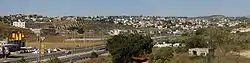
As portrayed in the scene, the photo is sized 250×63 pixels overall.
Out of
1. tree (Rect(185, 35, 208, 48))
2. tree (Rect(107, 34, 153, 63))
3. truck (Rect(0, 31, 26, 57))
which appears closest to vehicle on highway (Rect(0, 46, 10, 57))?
truck (Rect(0, 31, 26, 57))

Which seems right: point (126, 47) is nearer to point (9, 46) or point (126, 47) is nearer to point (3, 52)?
point (3, 52)

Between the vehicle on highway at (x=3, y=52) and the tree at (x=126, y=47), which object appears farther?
the vehicle on highway at (x=3, y=52)

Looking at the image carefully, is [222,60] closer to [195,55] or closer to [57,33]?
[195,55]

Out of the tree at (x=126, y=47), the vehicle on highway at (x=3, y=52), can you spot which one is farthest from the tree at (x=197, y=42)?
the vehicle on highway at (x=3, y=52)

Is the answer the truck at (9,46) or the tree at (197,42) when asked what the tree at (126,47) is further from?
the truck at (9,46)

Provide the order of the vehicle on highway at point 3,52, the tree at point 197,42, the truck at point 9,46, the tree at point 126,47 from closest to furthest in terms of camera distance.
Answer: the tree at point 126,47 < the tree at point 197,42 < the vehicle on highway at point 3,52 < the truck at point 9,46

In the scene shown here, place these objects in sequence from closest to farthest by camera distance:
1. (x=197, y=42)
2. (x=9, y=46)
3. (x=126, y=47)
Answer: (x=126, y=47) → (x=197, y=42) → (x=9, y=46)

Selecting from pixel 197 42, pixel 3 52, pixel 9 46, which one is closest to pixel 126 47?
pixel 197 42

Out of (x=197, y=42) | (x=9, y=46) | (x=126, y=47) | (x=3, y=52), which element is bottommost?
(x=9, y=46)

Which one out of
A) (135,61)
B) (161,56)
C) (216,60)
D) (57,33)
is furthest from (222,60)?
(57,33)
